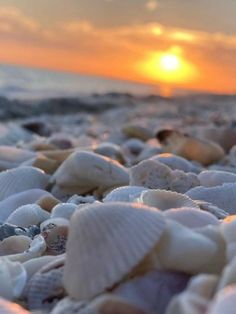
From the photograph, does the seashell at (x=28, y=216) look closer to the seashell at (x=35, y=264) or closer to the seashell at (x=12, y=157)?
the seashell at (x=35, y=264)

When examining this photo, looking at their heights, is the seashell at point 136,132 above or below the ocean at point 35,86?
above

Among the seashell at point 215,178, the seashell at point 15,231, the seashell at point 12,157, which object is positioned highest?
the seashell at point 215,178

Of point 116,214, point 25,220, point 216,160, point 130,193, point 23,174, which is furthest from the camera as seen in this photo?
point 216,160

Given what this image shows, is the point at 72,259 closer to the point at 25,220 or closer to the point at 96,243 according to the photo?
the point at 96,243

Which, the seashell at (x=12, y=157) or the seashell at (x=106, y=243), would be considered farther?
the seashell at (x=12, y=157)

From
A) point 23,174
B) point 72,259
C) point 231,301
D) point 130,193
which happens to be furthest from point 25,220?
point 231,301

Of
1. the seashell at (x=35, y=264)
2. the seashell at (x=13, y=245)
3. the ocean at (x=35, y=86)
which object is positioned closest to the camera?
the seashell at (x=35, y=264)

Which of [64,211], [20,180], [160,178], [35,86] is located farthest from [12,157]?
[35,86]

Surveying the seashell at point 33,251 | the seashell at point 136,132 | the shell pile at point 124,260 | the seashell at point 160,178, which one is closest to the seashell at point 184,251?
the shell pile at point 124,260
